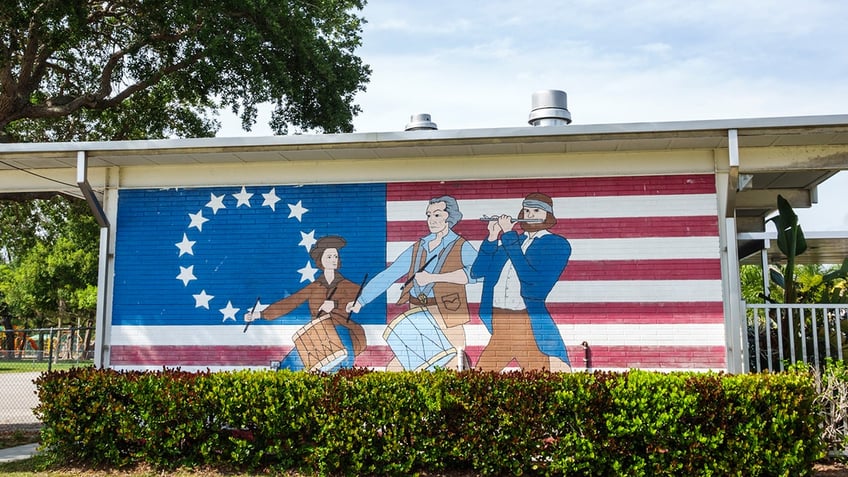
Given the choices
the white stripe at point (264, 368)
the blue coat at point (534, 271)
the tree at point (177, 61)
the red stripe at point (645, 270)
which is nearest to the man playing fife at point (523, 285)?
the blue coat at point (534, 271)

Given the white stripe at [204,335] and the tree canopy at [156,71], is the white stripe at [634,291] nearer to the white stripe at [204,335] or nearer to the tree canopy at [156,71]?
the white stripe at [204,335]

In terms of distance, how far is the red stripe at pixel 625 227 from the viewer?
970cm

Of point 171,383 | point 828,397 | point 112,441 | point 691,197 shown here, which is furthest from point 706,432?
point 112,441

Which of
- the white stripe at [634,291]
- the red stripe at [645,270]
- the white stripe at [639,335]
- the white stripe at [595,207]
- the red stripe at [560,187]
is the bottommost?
the white stripe at [639,335]

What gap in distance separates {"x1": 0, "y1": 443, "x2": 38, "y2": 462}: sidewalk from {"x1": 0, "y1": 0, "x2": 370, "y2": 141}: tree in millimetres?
8979

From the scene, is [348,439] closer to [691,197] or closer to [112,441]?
[112,441]

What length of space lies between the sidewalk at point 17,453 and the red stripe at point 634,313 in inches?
237

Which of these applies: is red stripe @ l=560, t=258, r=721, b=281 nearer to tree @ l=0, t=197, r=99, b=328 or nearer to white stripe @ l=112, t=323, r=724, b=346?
white stripe @ l=112, t=323, r=724, b=346

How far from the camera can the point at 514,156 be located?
1009 centimetres

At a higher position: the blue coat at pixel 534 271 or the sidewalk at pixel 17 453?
the blue coat at pixel 534 271

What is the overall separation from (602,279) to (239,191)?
206 inches

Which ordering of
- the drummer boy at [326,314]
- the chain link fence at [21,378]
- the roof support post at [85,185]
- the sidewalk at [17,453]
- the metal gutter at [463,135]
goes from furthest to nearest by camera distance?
the chain link fence at [21,378], the drummer boy at [326,314], the roof support post at [85,185], the sidewalk at [17,453], the metal gutter at [463,135]

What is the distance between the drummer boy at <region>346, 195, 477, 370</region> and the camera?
994 centimetres

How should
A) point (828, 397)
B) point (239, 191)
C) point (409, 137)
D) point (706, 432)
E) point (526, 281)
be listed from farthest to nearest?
point (239, 191), point (526, 281), point (409, 137), point (828, 397), point (706, 432)
